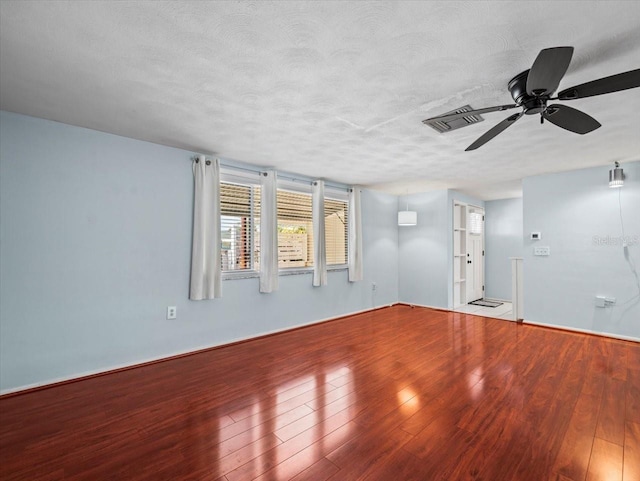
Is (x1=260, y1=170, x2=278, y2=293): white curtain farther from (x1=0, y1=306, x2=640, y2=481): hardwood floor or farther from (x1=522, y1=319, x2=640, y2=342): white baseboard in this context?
(x1=522, y1=319, x2=640, y2=342): white baseboard

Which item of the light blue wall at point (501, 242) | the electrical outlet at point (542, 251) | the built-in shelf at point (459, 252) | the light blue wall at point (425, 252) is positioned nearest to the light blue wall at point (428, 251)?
the light blue wall at point (425, 252)

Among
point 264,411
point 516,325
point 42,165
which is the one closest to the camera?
point 264,411

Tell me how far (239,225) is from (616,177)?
534cm

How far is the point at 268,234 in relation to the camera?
435 cm

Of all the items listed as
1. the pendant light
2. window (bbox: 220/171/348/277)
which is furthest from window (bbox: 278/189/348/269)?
the pendant light

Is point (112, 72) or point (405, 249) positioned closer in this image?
point (112, 72)

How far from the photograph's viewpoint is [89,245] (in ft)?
10.0

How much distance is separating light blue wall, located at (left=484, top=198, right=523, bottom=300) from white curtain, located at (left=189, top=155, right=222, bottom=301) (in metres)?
6.74

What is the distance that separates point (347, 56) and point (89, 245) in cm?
306

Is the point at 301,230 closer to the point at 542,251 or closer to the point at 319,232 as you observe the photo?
the point at 319,232

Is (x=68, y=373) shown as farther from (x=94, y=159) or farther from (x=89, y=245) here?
(x=94, y=159)

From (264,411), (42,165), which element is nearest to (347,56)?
(264,411)

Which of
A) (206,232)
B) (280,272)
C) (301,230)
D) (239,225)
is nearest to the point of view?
(206,232)

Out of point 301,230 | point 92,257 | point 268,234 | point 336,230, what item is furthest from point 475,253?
point 92,257
